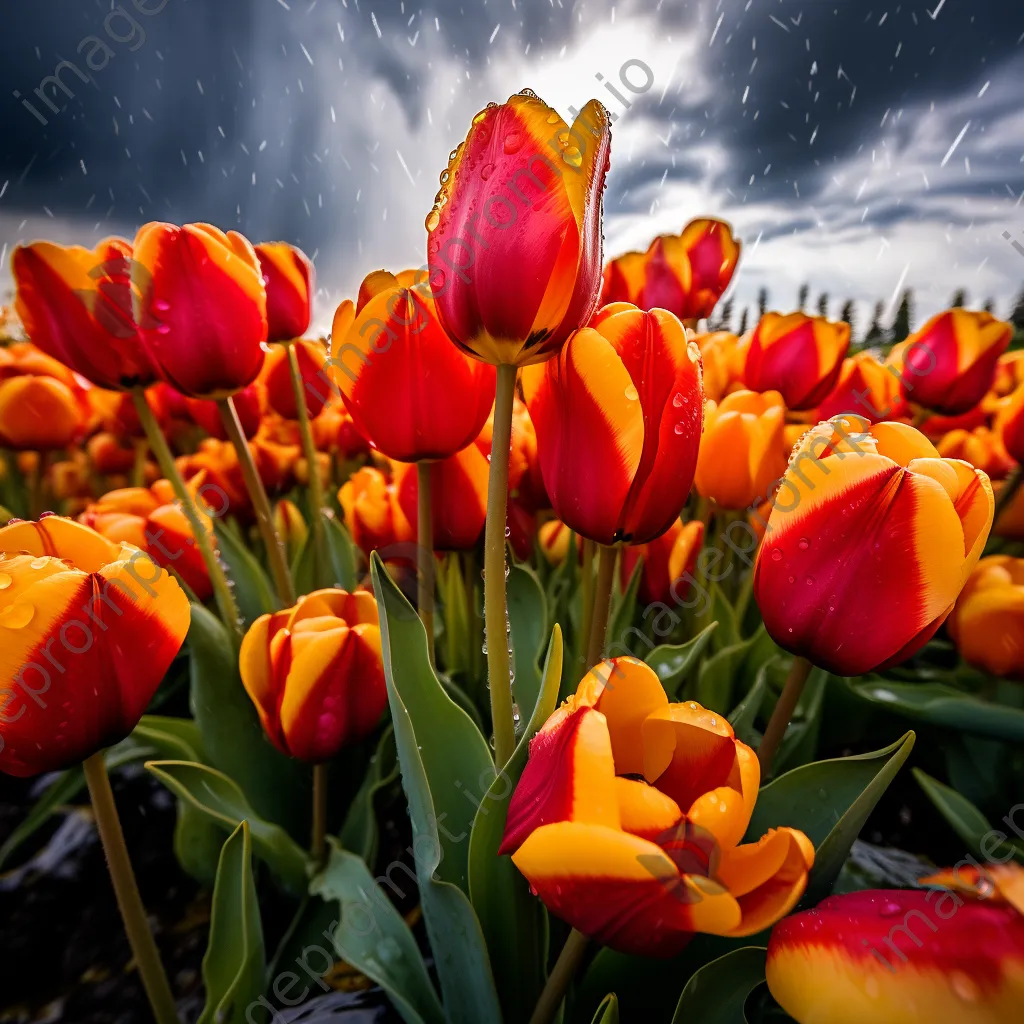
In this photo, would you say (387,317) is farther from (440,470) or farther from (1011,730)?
(1011,730)

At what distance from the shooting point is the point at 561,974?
365 mm

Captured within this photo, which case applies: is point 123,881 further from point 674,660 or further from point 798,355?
point 798,355

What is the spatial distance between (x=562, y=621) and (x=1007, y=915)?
60 centimetres

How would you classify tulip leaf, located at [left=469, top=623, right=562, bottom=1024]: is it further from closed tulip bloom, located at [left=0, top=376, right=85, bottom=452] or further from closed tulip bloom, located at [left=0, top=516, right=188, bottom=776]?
closed tulip bloom, located at [left=0, top=376, right=85, bottom=452]

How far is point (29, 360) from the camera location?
1.15m

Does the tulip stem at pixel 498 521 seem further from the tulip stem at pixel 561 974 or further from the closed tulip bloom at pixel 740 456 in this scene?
the closed tulip bloom at pixel 740 456

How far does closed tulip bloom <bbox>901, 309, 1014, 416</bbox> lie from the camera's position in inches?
37.3

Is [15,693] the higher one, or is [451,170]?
[451,170]

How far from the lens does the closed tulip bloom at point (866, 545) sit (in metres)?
0.34

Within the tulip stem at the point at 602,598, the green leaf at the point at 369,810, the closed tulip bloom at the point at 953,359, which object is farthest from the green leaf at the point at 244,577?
the closed tulip bloom at the point at 953,359

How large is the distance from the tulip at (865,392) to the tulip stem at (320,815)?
0.71m

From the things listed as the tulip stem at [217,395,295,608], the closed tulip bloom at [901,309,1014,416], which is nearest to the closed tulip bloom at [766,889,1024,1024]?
the tulip stem at [217,395,295,608]

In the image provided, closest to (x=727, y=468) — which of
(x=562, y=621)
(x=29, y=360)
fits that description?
(x=562, y=621)

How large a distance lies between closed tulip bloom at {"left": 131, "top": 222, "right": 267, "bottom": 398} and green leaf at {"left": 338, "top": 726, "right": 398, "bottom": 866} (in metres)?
0.37
